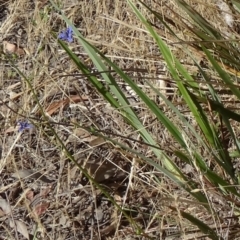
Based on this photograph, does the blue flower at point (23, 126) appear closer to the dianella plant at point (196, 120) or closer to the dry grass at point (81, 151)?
the dry grass at point (81, 151)

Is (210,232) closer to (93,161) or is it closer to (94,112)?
(93,161)

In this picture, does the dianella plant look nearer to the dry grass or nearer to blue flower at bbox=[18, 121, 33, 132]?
the dry grass

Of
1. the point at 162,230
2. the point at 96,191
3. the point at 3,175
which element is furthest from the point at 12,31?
the point at 162,230

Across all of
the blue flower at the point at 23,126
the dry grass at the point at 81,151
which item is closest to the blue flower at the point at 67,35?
the dry grass at the point at 81,151

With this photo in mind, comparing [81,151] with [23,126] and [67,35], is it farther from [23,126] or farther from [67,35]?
[67,35]

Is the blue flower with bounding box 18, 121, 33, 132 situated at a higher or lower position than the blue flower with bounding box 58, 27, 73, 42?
lower

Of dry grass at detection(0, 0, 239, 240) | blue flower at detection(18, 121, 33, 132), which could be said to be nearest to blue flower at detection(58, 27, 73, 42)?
dry grass at detection(0, 0, 239, 240)

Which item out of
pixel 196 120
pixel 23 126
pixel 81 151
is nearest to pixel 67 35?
pixel 23 126

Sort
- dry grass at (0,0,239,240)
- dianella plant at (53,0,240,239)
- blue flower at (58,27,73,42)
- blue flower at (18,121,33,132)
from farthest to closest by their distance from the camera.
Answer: blue flower at (58,27,73,42) < blue flower at (18,121,33,132) < dry grass at (0,0,239,240) < dianella plant at (53,0,240,239)
